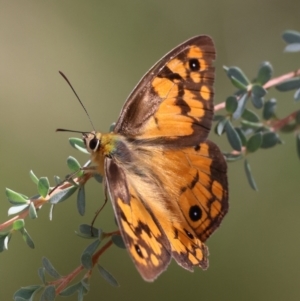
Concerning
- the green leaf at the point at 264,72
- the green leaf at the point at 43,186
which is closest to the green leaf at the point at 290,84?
the green leaf at the point at 264,72

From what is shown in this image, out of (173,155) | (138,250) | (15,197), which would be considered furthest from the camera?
(173,155)

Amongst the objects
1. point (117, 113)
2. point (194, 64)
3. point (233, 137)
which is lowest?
point (117, 113)

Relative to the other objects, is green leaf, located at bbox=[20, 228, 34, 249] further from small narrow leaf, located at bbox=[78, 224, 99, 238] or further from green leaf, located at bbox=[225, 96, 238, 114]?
green leaf, located at bbox=[225, 96, 238, 114]

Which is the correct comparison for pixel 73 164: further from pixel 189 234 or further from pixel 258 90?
pixel 258 90

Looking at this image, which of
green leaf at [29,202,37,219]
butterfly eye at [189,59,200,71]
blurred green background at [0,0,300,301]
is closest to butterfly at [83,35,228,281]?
butterfly eye at [189,59,200,71]

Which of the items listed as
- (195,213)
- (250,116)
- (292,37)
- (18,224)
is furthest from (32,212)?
(292,37)

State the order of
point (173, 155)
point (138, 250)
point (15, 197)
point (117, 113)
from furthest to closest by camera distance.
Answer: point (117, 113) → point (173, 155) → point (15, 197) → point (138, 250)

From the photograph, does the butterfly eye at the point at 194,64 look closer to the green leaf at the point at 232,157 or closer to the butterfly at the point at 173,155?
the butterfly at the point at 173,155

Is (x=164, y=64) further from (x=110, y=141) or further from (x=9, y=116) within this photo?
(x=9, y=116)
